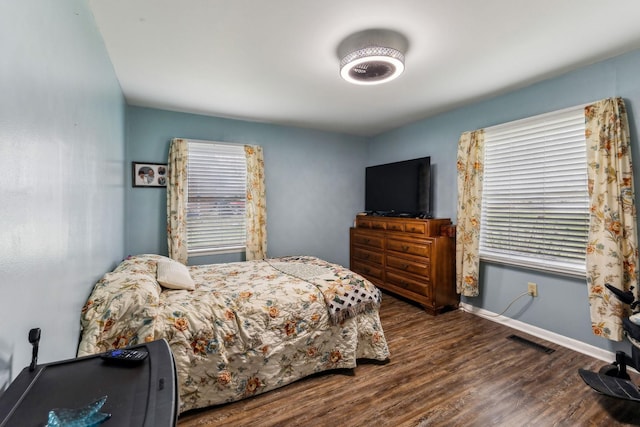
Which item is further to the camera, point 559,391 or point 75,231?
point 559,391

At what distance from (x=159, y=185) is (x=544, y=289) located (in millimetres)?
4258

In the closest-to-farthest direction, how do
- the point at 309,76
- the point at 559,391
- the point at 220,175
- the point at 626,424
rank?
A: the point at 626,424 < the point at 559,391 < the point at 309,76 < the point at 220,175

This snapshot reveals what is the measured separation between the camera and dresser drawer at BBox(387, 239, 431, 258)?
3351mm

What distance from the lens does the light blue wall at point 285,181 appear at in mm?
3416

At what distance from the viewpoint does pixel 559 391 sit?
6.48 ft

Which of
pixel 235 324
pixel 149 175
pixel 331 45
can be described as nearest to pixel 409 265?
pixel 235 324

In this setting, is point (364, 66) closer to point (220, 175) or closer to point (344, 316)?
point (344, 316)

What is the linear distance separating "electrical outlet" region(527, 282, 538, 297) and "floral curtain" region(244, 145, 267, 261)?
2.99 m

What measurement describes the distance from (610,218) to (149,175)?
4459 mm

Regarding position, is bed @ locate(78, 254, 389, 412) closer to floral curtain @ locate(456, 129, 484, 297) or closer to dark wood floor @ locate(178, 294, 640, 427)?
dark wood floor @ locate(178, 294, 640, 427)

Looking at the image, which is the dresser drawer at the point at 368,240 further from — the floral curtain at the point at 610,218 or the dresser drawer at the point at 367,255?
the floral curtain at the point at 610,218

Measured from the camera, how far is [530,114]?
2826 millimetres

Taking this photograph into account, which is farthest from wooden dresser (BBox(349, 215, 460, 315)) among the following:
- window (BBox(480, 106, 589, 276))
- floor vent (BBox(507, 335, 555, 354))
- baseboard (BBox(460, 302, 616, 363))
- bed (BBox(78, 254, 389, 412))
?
bed (BBox(78, 254, 389, 412))

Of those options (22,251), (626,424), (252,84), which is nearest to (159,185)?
(252,84)
